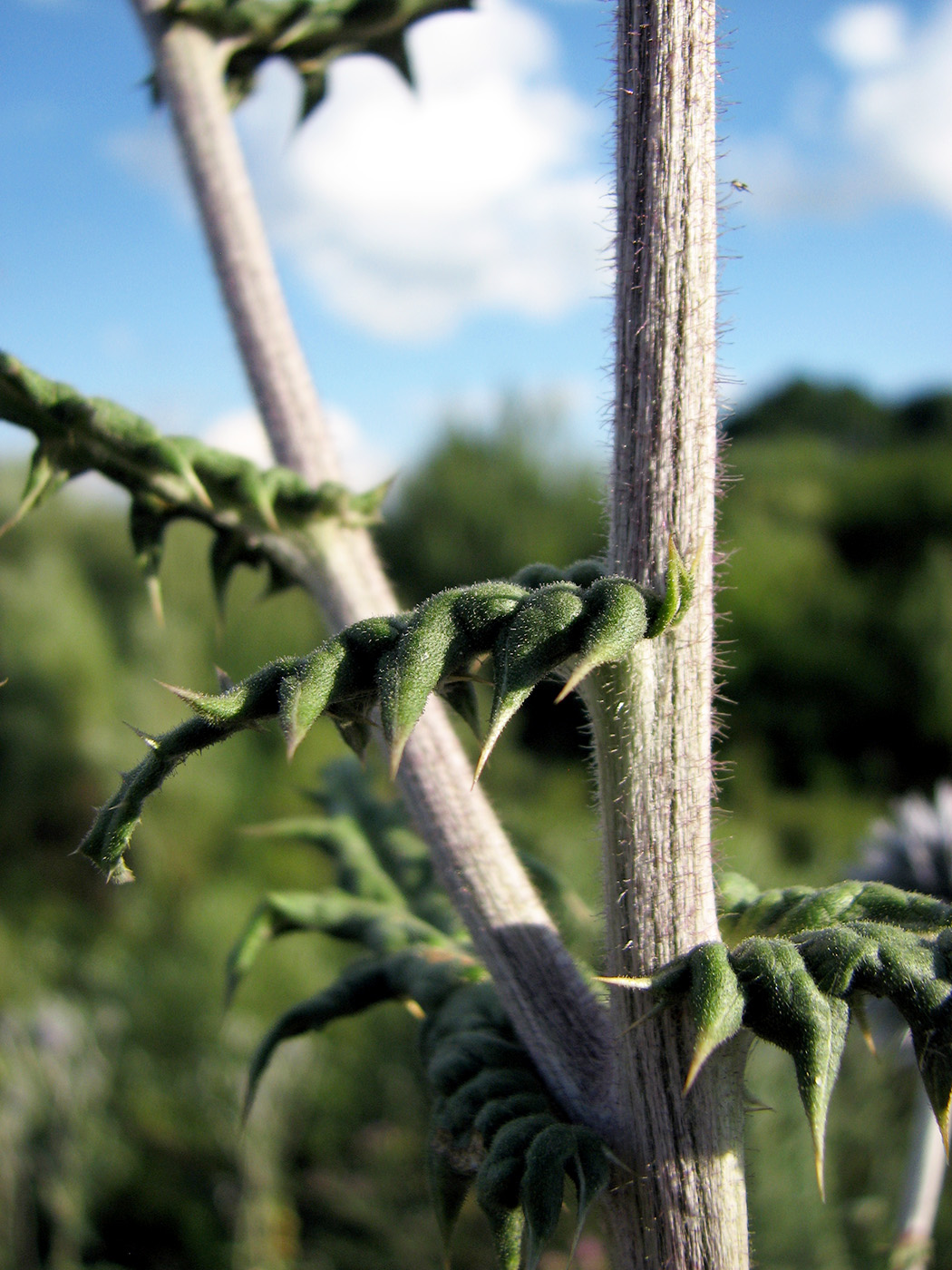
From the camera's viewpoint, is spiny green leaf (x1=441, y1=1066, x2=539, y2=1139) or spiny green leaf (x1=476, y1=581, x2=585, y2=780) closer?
spiny green leaf (x1=476, y1=581, x2=585, y2=780)

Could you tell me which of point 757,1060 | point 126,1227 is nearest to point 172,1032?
point 126,1227

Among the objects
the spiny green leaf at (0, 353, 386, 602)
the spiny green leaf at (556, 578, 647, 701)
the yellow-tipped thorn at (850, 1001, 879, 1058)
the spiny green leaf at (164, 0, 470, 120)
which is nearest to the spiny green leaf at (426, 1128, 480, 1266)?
the yellow-tipped thorn at (850, 1001, 879, 1058)

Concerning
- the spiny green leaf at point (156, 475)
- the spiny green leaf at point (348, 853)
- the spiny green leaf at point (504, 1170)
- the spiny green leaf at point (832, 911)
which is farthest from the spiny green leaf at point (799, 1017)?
the spiny green leaf at point (348, 853)

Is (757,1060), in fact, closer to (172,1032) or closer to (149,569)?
(172,1032)

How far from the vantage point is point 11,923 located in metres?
11.8

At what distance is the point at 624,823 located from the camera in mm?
910

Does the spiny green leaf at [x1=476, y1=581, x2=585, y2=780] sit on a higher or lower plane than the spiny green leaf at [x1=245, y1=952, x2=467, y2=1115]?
higher

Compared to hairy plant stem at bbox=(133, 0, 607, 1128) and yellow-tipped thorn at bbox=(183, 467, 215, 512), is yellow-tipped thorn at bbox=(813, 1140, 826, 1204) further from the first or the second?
yellow-tipped thorn at bbox=(183, 467, 215, 512)

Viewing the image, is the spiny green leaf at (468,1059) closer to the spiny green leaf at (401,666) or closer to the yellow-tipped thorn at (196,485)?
the spiny green leaf at (401,666)

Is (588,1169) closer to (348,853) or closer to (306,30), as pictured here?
(348,853)

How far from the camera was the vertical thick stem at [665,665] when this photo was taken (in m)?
0.85

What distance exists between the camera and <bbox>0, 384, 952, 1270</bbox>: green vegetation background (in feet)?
20.5

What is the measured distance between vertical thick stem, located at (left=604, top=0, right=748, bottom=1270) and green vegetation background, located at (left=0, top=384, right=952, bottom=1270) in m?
0.07

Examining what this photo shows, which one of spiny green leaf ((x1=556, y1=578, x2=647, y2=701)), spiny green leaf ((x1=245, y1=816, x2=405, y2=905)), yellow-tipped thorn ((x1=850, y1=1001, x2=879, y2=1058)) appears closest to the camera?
spiny green leaf ((x1=556, y1=578, x2=647, y2=701))
